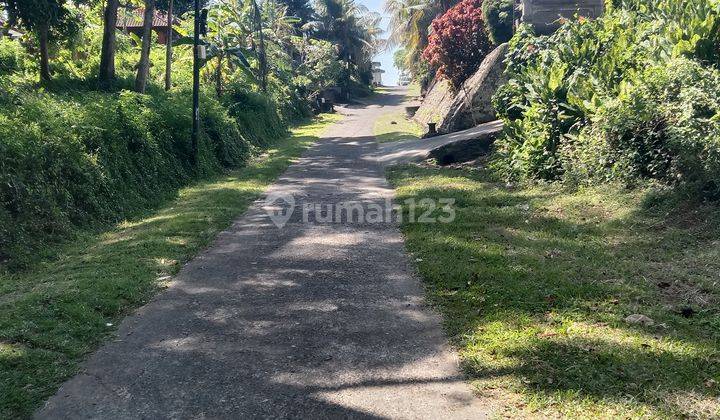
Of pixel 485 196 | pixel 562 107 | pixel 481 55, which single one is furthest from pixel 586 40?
pixel 481 55

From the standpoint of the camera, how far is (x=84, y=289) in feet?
19.4

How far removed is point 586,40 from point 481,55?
13.1m

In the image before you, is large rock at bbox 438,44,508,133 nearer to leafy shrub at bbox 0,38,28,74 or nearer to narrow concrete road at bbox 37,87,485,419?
narrow concrete road at bbox 37,87,485,419

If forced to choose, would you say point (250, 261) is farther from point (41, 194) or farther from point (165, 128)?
point (165, 128)

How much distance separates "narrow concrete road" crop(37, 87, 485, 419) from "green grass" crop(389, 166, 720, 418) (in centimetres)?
37

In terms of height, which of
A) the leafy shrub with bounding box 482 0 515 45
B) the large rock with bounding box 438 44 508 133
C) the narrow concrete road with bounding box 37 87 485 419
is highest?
the leafy shrub with bounding box 482 0 515 45

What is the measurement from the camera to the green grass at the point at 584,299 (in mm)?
3803

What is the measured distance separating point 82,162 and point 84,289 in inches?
173

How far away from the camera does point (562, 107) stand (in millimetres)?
11703

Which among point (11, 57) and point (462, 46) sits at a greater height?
point (462, 46)

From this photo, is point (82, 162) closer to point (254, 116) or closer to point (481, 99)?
point (254, 116)

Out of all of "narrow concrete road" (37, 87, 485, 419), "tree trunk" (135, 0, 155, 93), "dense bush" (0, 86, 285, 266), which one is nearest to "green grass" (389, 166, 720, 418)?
"narrow concrete road" (37, 87, 485, 419)

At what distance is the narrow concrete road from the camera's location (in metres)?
3.85

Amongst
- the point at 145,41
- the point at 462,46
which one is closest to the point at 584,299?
the point at 145,41
